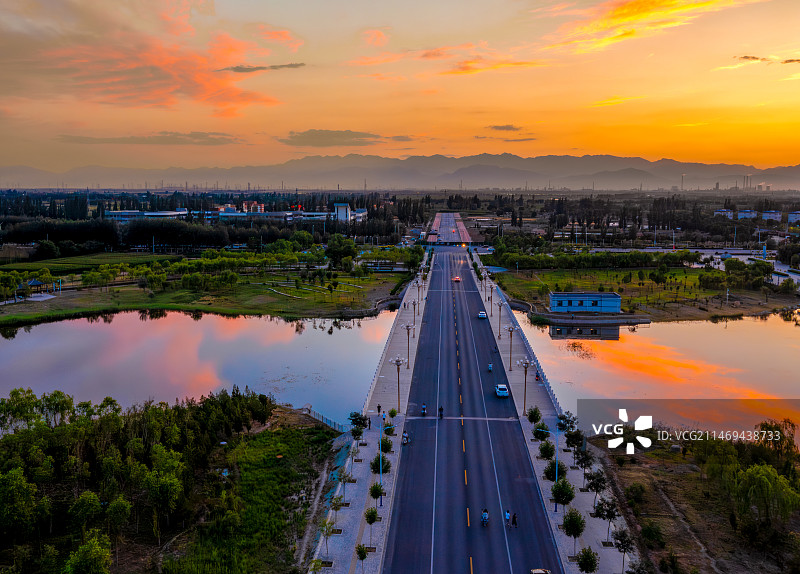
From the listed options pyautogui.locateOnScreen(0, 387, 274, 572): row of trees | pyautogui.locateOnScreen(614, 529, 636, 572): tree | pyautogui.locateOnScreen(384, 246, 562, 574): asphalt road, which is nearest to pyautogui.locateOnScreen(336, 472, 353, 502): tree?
→ pyautogui.locateOnScreen(384, 246, 562, 574): asphalt road

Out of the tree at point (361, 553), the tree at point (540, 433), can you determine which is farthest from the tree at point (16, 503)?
the tree at point (540, 433)

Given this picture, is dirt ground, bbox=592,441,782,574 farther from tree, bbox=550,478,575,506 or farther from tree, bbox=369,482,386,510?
tree, bbox=369,482,386,510

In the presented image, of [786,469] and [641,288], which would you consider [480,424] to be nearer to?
[786,469]

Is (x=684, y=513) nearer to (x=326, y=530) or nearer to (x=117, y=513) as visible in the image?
(x=326, y=530)

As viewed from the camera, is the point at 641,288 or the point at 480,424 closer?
the point at 480,424

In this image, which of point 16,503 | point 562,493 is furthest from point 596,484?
point 16,503

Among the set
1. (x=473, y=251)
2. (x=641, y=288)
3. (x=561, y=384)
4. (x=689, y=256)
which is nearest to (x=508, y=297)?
(x=641, y=288)
